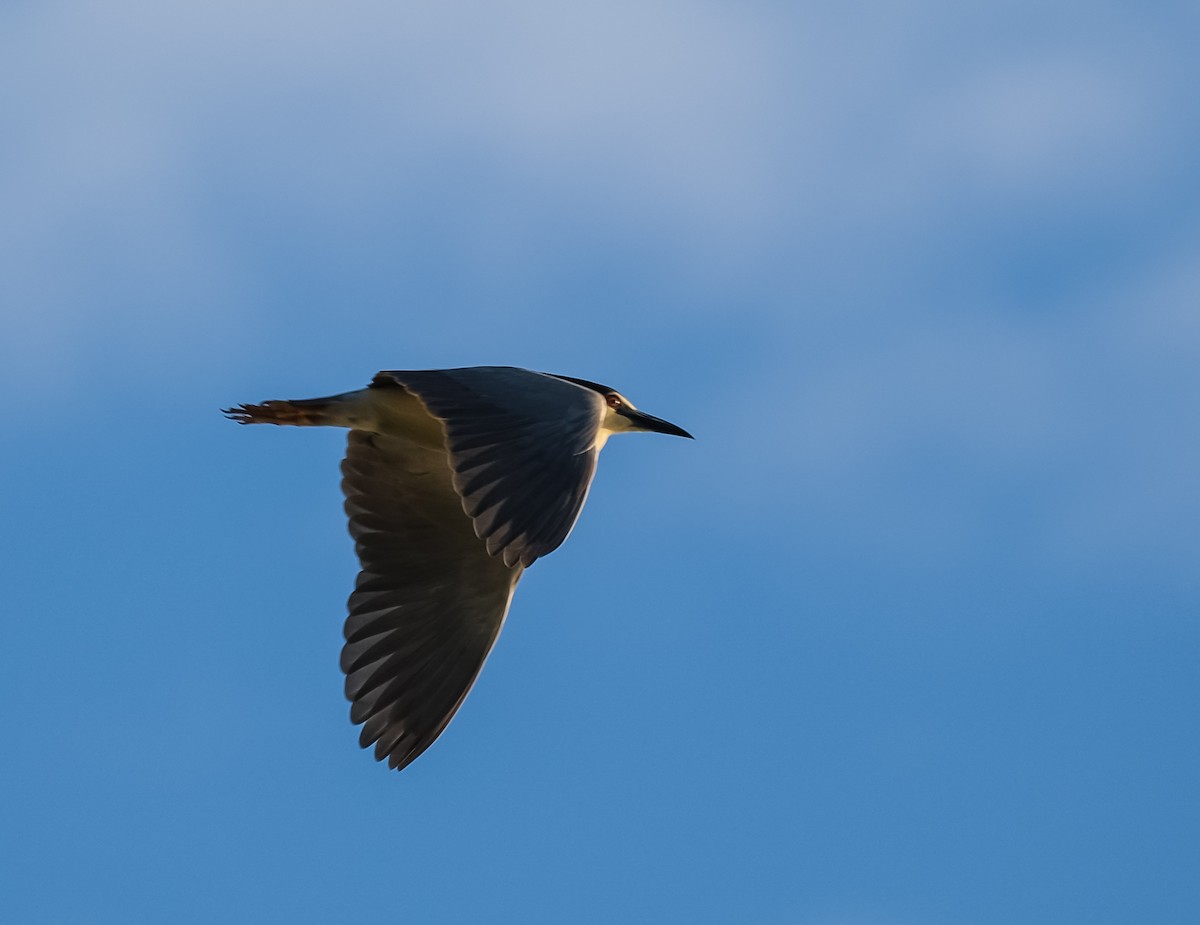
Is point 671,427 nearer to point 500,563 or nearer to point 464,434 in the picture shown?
point 500,563

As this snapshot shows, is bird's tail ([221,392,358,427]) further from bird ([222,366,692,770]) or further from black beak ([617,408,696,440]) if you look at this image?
black beak ([617,408,696,440])

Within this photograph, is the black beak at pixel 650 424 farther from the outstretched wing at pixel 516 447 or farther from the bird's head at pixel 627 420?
the outstretched wing at pixel 516 447

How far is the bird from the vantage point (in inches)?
269

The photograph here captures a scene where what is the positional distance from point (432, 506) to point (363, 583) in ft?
1.73

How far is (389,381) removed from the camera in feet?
25.3

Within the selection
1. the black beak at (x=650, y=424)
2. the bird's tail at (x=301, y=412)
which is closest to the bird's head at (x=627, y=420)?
the black beak at (x=650, y=424)

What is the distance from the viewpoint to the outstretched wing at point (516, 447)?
610 cm

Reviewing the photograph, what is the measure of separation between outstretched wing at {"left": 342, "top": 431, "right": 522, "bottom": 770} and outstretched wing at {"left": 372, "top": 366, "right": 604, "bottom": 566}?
102 centimetres

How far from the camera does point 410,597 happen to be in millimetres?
8008

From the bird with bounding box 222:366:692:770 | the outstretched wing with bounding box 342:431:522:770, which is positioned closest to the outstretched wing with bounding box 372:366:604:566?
the bird with bounding box 222:366:692:770

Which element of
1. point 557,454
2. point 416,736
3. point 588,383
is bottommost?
point 416,736

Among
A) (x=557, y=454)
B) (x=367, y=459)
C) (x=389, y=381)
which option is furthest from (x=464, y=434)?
(x=367, y=459)

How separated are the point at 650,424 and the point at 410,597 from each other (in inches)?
60.1

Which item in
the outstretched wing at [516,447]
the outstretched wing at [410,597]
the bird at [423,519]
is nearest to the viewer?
the outstretched wing at [516,447]
